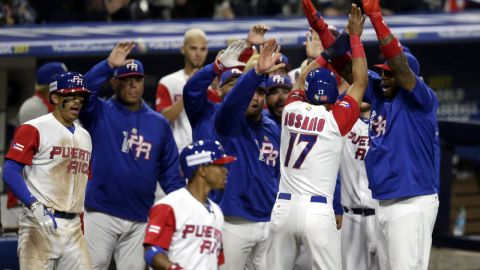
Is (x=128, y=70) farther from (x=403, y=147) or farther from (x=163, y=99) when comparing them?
(x=403, y=147)

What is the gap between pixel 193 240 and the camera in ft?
22.1

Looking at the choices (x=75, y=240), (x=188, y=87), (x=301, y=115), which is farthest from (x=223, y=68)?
(x=75, y=240)

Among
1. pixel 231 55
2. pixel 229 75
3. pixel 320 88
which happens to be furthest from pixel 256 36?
pixel 320 88

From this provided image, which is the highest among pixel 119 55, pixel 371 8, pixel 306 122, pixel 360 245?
pixel 371 8

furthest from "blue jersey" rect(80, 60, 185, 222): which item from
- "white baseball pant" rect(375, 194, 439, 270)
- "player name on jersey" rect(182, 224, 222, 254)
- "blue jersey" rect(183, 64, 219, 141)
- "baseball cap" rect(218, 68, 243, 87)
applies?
"player name on jersey" rect(182, 224, 222, 254)

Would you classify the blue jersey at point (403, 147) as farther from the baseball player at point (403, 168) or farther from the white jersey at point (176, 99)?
the white jersey at point (176, 99)

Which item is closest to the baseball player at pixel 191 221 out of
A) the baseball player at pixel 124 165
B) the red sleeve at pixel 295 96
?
the red sleeve at pixel 295 96

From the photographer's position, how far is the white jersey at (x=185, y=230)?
21.7 feet

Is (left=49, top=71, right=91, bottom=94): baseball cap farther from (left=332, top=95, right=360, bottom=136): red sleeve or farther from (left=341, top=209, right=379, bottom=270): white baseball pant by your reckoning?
(left=341, top=209, right=379, bottom=270): white baseball pant

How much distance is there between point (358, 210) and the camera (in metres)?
9.38

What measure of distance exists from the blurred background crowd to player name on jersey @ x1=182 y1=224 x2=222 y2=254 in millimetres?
6257

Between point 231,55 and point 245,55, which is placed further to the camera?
point 245,55

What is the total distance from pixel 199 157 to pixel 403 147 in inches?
85.8

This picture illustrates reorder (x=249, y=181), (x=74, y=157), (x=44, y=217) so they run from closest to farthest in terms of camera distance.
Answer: (x=44, y=217) → (x=74, y=157) → (x=249, y=181)
